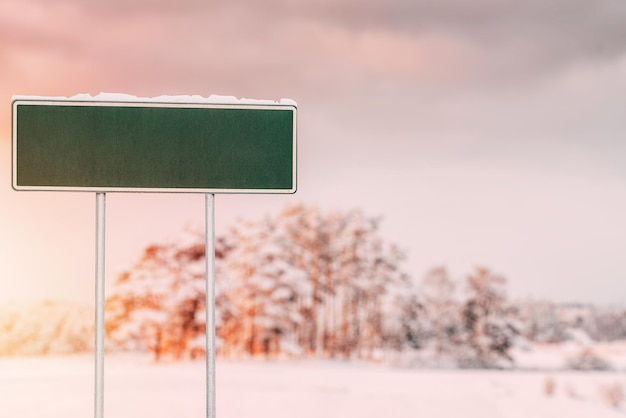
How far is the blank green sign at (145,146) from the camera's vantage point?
4.11 metres

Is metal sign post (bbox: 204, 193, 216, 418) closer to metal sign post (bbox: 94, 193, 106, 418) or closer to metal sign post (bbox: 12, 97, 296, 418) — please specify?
metal sign post (bbox: 12, 97, 296, 418)

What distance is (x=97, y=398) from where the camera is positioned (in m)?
4.25

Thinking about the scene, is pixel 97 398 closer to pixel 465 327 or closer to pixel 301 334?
pixel 301 334

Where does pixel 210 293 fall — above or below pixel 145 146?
below

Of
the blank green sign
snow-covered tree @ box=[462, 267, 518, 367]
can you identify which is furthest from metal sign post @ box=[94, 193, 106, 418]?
snow-covered tree @ box=[462, 267, 518, 367]

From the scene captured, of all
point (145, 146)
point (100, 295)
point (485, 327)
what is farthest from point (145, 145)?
point (485, 327)

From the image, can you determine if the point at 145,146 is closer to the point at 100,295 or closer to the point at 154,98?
the point at 154,98

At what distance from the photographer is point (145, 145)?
13.5 feet

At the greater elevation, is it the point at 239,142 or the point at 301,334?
the point at 239,142

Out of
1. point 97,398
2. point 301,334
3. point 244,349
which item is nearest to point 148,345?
point 244,349

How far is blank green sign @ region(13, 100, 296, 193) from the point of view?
4.11 metres

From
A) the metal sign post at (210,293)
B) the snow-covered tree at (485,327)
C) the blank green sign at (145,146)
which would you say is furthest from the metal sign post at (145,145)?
the snow-covered tree at (485,327)

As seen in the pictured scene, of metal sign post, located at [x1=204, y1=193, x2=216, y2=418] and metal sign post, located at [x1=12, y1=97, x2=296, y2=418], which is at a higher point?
metal sign post, located at [x1=12, y1=97, x2=296, y2=418]

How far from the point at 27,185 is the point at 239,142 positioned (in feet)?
3.63
